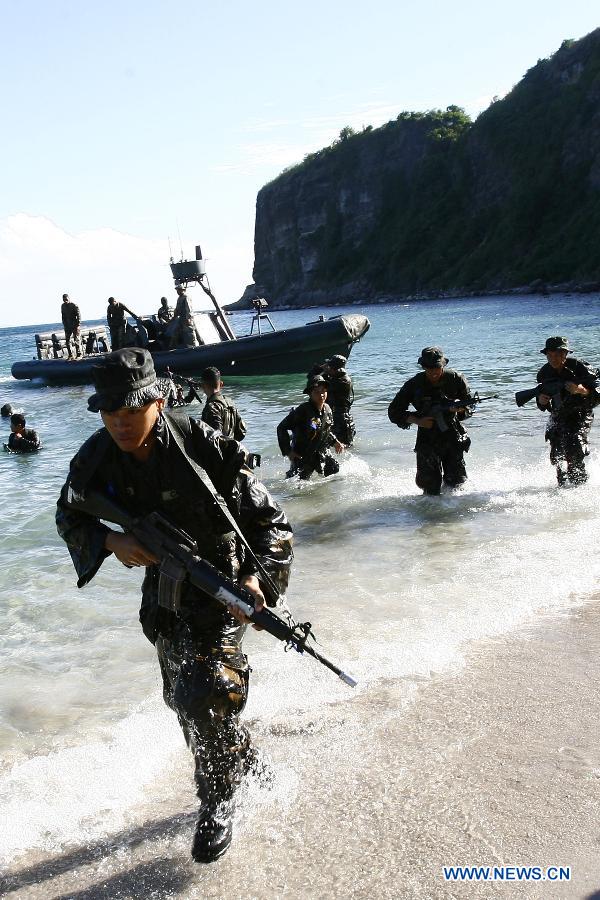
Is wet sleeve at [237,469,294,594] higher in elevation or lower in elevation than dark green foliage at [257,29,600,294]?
lower

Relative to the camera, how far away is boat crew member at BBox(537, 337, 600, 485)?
26.2ft

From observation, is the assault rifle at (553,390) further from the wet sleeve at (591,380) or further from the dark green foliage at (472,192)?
the dark green foliage at (472,192)

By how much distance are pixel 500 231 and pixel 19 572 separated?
7353cm

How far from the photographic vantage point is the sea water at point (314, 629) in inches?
143

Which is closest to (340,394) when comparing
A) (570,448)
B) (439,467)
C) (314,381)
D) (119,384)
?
(314,381)

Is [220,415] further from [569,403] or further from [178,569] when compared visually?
[178,569]

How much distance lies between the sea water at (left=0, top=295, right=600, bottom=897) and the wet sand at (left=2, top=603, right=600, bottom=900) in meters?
0.02

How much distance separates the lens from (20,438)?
46.7 feet

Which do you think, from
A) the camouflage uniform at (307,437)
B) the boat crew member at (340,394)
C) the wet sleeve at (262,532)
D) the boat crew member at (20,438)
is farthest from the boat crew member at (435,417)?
the boat crew member at (20,438)

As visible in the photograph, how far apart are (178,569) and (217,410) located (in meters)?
4.96

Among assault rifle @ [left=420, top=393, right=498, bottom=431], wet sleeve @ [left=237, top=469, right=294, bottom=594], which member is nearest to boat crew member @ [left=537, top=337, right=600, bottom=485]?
assault rifle @ [left=420, top=393, right=498, bottom=431]

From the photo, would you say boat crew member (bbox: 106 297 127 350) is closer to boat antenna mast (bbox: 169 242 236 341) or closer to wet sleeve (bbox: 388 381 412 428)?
boat antenna mast (bbox: 169 242 236 341)

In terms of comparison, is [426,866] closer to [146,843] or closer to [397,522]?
[146,843]

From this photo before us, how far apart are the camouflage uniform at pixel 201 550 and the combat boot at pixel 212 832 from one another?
32mm
